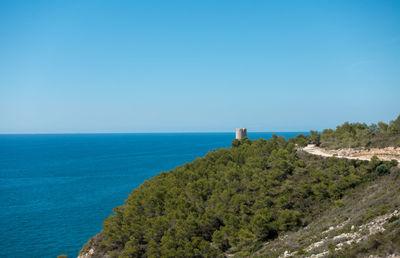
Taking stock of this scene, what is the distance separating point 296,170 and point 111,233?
2255 centimetres

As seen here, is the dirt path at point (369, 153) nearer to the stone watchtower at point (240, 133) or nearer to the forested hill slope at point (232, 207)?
the forested hill slope at point (232, 207)

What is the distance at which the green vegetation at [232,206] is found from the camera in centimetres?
2327

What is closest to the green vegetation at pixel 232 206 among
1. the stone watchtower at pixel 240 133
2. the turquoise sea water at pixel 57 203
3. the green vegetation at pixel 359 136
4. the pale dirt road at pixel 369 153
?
the pale dirt road at pixel 369 153

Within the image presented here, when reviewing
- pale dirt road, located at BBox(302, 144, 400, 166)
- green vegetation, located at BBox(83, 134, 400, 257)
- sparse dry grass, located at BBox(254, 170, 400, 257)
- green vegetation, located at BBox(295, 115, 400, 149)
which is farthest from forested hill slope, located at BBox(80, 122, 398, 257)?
green vegetation, located at BBox(295, 115, 400, 149)

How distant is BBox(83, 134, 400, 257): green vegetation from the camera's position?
2327cm

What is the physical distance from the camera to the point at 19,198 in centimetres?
5962

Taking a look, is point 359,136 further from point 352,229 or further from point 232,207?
point 352,229

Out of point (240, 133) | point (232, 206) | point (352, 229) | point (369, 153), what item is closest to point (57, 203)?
point (240, 133)

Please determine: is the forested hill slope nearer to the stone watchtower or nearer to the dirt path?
the dirt path

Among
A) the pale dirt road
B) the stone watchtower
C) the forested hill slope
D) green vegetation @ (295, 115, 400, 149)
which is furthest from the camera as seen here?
the stone watchtower

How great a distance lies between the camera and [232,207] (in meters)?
27.5

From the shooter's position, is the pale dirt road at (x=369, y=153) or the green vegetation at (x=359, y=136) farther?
the green vegetation at (x=359, y=136)

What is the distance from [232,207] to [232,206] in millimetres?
113

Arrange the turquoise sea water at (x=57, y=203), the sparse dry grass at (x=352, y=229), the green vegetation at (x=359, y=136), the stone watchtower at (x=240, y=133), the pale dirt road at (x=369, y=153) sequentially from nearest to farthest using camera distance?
1. the sparse dry grass at (x=352, y=229)
2. the pale dirt road at (x=369, y=153)
3. the green vegetation at (x=359, y=136)
4. the turquoise sea water at (x=57, y=203)
5. the stone watchtower at (x=240, y=133)
